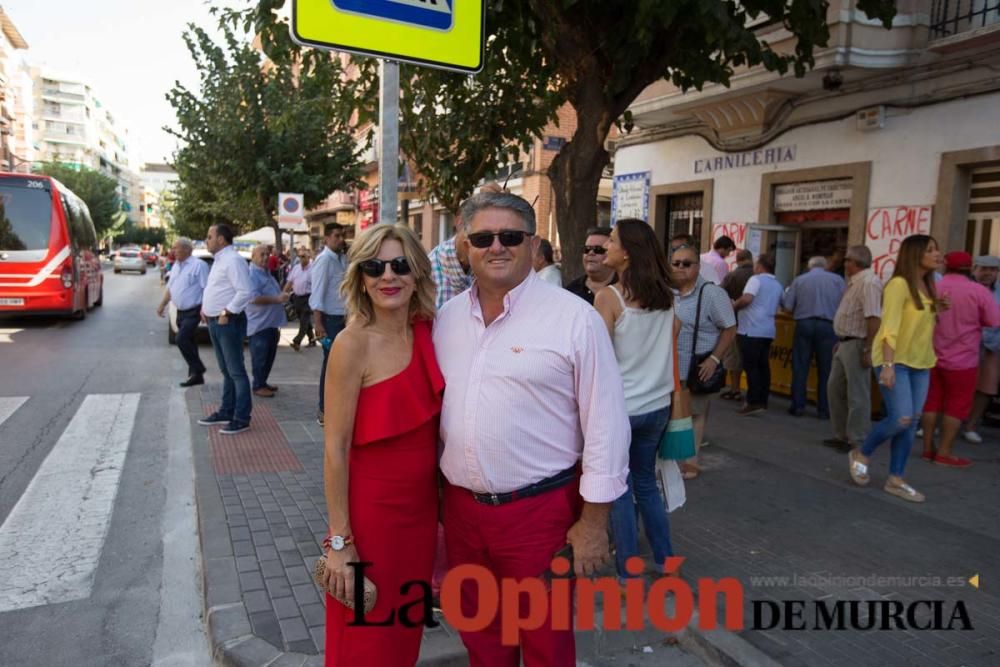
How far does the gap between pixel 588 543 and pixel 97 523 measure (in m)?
3.81

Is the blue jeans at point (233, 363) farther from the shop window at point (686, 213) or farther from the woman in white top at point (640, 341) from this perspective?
the shop window at point (686, 213)

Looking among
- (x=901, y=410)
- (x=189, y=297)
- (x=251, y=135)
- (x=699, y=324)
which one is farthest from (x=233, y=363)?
(x=251, y=135)

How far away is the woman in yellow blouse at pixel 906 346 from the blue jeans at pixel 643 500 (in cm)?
234

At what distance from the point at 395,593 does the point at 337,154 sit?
75.8 feet

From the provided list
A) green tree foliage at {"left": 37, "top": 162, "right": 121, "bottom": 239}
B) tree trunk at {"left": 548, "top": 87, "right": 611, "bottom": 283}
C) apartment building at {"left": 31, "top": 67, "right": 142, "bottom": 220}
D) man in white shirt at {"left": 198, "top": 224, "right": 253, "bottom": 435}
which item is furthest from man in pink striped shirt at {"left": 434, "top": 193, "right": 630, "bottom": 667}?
apartment building at {"left": 31, "top": 67, "right": 142, "bottom": 220}

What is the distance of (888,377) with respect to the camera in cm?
497

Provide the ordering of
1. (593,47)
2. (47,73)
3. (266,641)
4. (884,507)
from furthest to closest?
1. (47,73)
2. (593,47)
3. (884,507)
4. (266,641)

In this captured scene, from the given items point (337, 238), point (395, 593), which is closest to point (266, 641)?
point (395, 593)

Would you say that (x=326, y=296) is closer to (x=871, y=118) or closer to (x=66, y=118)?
(x=871, y=118)

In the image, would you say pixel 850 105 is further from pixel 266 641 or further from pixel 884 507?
pixel 266 641

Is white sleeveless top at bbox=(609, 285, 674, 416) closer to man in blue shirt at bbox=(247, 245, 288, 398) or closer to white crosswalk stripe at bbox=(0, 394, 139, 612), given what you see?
white crosswalk stripe at bbox=(0, 394, 139, 612)

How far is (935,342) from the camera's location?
596 centimetres

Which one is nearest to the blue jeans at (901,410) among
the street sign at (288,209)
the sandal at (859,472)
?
the sandal at (859,472)

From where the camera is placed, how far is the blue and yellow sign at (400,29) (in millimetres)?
2980
